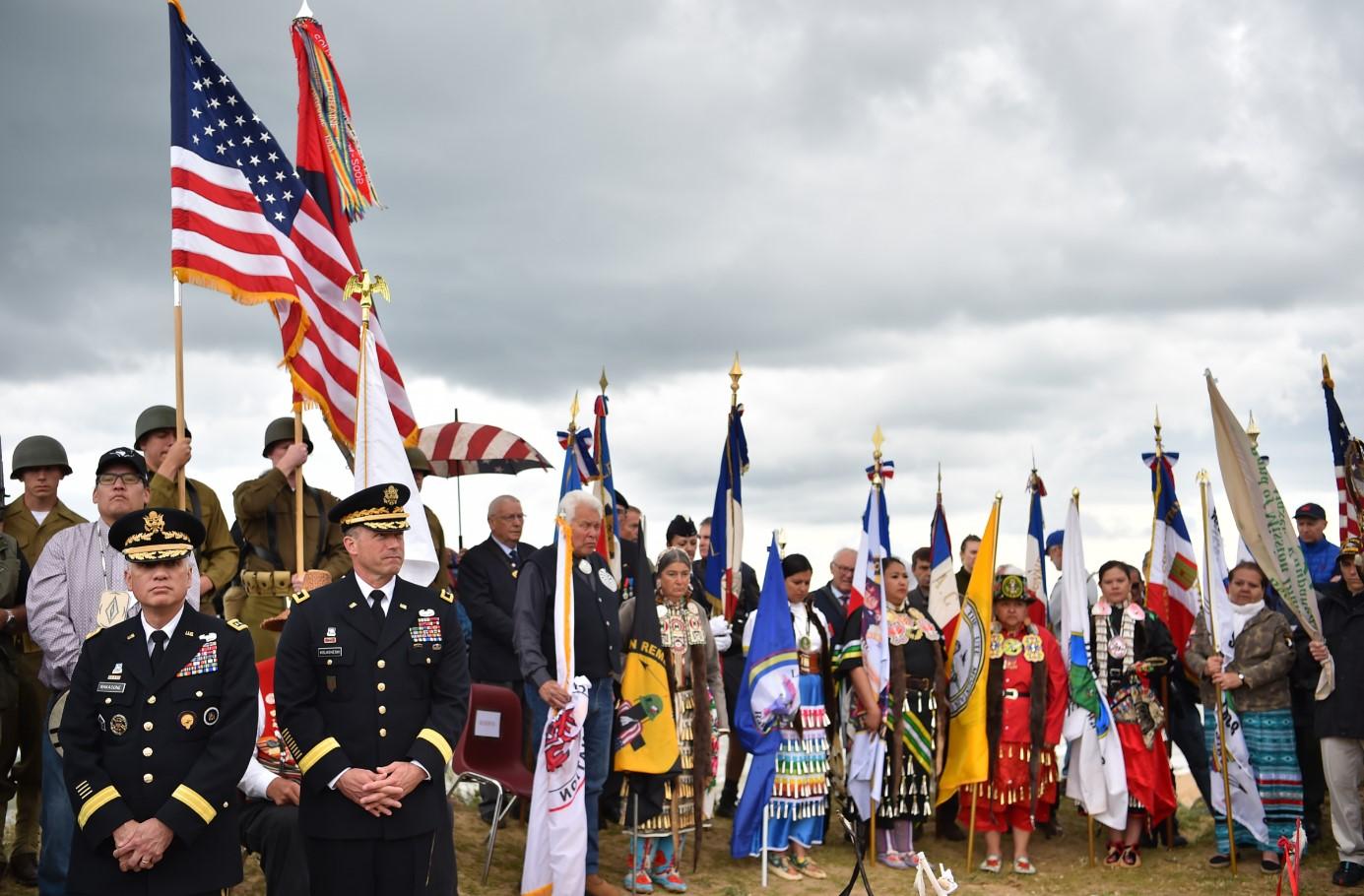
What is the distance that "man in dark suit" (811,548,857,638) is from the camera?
10109 mm

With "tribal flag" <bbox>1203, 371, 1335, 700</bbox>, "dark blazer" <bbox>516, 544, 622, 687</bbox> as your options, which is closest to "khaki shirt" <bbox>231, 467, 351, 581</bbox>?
"dark blazer" <bbox>516, 544, 622, 687</bbox>

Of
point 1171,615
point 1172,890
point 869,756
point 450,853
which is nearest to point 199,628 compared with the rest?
point 450,853

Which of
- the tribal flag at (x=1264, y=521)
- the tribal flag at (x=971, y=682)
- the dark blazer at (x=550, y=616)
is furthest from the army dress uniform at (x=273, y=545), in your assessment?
the tribal flag at (x=1264, y=521)

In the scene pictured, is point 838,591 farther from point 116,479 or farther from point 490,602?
point 116,479

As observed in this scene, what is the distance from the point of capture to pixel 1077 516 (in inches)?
412

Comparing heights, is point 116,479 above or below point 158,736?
above

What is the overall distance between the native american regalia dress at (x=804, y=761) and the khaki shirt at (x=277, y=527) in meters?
3.21

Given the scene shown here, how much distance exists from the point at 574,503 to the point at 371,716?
2747mm

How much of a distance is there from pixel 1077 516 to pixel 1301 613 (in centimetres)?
205

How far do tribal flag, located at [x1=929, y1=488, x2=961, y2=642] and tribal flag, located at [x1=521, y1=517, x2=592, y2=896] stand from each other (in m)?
3.79

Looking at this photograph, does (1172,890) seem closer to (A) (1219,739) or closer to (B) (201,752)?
(A) (1219,739)

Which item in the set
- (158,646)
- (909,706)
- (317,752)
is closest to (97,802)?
(158,646)

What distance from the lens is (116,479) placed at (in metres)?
5.91

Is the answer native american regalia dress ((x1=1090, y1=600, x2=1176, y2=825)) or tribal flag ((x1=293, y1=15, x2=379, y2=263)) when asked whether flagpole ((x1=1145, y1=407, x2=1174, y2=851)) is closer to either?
native american regalia dress ((x1=1090, y1=600, x2=1176, y2=825))
